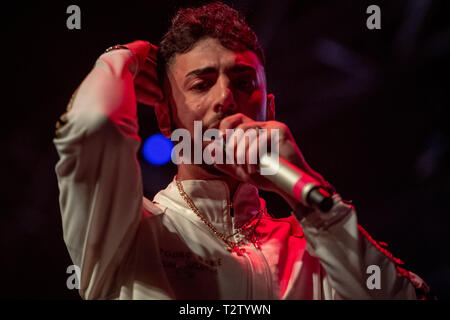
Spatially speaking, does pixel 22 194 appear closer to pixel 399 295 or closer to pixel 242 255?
pixel 242 255

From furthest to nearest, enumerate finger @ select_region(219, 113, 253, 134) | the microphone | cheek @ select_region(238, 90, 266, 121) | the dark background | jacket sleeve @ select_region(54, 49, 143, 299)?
1. the dark background
2. cheek @ select_region(238, 90, 266, 121)
3. finger @ select_region(219, 113, 253, 134)
4. jacket sleeve @ select_region(54, 49, 143, 299)
5. the microphone

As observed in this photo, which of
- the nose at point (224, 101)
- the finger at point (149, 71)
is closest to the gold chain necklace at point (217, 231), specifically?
the nose at point (224, 101)

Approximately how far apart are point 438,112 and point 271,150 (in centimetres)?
209

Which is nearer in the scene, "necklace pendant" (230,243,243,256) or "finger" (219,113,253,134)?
"finger" (219,113,253,134)

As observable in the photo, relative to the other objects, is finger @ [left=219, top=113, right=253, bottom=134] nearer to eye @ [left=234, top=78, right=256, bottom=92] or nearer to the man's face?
the man's face

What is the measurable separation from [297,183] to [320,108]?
6.15ft

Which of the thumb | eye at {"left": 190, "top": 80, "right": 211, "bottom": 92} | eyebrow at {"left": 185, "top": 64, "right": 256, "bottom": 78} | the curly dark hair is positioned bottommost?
eye at {"left": 190, "top": 80, "right": 211, "bottom": 92}

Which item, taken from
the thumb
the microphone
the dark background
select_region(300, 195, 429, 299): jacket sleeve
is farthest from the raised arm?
the dark background

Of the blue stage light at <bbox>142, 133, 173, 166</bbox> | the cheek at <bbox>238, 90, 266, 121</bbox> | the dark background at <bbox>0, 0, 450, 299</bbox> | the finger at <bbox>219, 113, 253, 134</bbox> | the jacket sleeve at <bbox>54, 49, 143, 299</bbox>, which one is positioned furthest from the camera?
the blue stage light at <bbox>142, 133, 173, 166</bbox>

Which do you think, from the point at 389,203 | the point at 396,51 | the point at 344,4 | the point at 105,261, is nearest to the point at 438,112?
the point at 396,51

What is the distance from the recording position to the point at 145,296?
1246mm

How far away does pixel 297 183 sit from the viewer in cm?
107

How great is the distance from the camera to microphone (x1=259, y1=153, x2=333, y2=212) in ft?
3.38

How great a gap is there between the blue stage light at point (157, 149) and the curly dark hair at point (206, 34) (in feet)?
3.37
